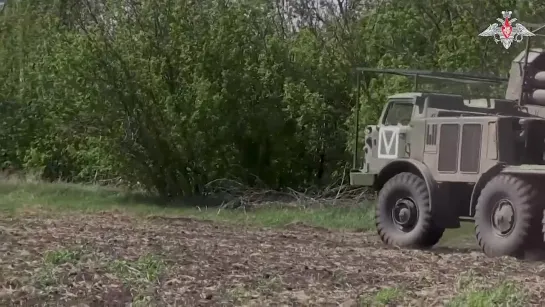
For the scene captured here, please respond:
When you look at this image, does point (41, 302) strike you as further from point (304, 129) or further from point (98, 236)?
point (304, 129)

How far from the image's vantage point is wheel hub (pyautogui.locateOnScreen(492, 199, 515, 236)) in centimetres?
1191

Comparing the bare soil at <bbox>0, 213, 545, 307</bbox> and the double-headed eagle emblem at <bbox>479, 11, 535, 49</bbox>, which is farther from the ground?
the double-headed eagle emblem at <bbox>479, 11, 535, 49</bbox>

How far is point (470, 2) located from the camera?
77.1 ft

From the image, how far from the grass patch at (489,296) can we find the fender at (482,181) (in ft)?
11.4

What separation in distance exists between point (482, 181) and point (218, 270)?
4.21 metres

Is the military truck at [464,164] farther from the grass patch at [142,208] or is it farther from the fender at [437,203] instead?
the grass patch at [142,208]

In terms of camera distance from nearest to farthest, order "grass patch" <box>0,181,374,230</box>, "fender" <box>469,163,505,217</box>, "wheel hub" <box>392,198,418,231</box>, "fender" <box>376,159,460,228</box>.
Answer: "fender" <box>469,163,505,217</box>, "fender" <box>376,159,460,228</box>, "wheel hub" <box>392,198,418,231</box>, "grass patch" <box>0,181,374,230</box>

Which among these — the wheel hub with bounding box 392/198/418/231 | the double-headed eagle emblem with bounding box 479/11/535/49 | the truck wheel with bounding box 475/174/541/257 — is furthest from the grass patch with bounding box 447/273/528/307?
the double-headed eagle emblem with bounding box 479/11/535/49

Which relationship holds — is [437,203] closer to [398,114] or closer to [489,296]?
[398,114]

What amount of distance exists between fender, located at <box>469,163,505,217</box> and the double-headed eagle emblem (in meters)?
4.39

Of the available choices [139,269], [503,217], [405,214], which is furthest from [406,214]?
[139,269]

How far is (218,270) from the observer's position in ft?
31.5

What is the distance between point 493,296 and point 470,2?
53.7 ft

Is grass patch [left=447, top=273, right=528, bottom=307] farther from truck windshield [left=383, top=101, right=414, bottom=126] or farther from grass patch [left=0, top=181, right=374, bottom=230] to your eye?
grass patch [left=0, top=181, right=374, bottom=230]
